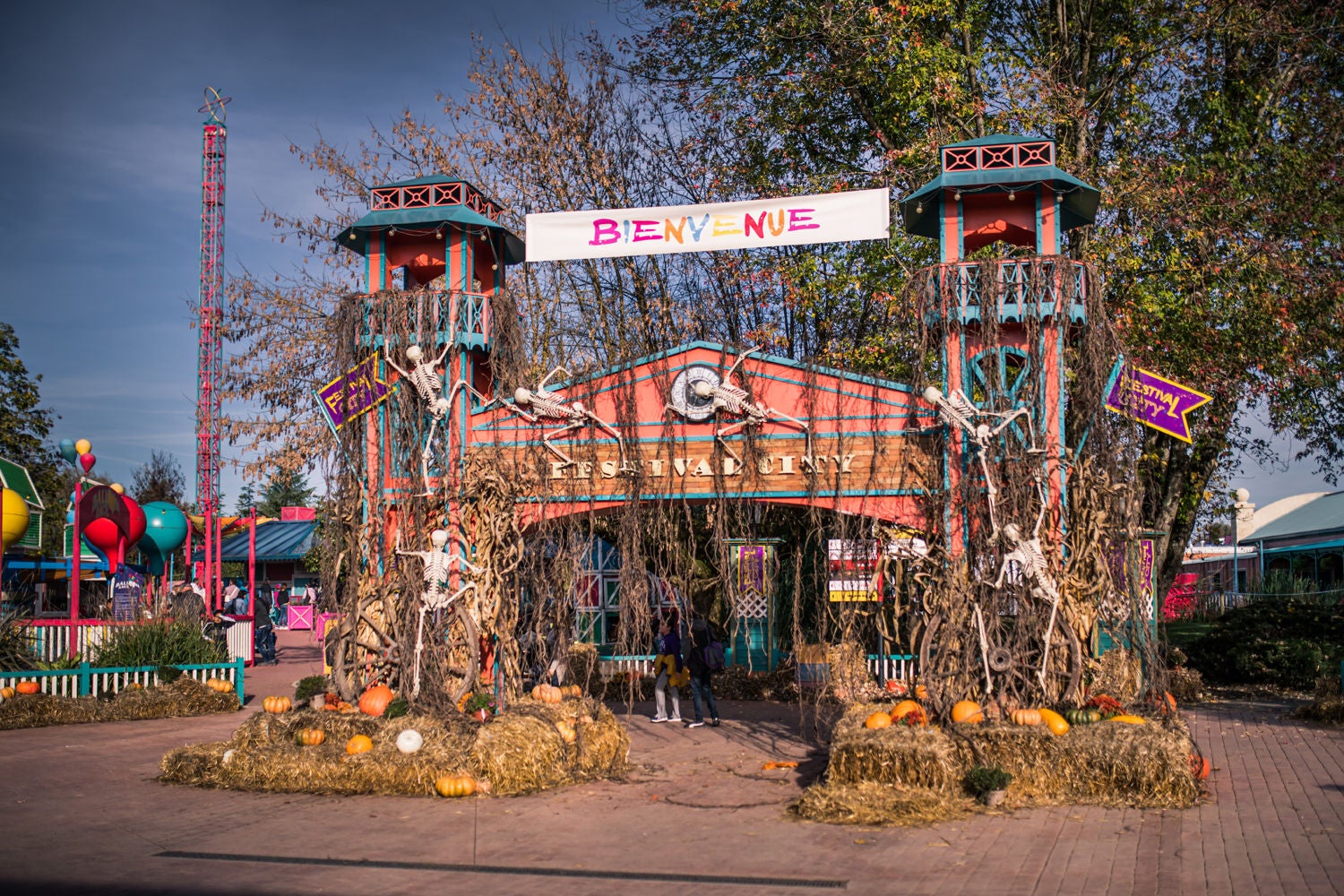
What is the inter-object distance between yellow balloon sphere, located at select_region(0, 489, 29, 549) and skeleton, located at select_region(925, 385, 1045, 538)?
16.5m

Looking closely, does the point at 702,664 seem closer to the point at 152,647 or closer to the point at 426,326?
the point at 426,326

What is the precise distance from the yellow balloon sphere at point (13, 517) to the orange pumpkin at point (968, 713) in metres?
16.8

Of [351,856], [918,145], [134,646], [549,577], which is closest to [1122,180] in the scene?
[918,145]

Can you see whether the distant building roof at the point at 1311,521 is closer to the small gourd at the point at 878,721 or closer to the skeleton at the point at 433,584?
the small gourd at the point at 878,721

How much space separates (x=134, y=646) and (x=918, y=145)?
14.6m

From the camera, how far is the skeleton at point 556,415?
11.6m

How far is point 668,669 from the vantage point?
1509 centimetres

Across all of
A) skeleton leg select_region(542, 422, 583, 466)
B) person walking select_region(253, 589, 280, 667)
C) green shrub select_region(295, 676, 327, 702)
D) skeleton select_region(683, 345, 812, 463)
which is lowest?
person walking select_region(253, 589, 280, 667)

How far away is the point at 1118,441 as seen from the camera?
10.8 meters

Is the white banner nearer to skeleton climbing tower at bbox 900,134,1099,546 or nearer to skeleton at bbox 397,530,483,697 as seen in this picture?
skeleton climbing tower at bbox 900,134,1099,546

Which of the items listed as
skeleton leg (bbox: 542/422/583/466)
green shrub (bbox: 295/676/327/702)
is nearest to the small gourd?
skeleton leg (bbox: 542/422/583/466)

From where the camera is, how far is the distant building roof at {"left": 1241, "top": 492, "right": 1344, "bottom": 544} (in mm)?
31594

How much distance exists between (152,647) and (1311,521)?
3151 centimetres

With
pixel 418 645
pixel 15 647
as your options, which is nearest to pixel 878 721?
A: pixel 418 645
